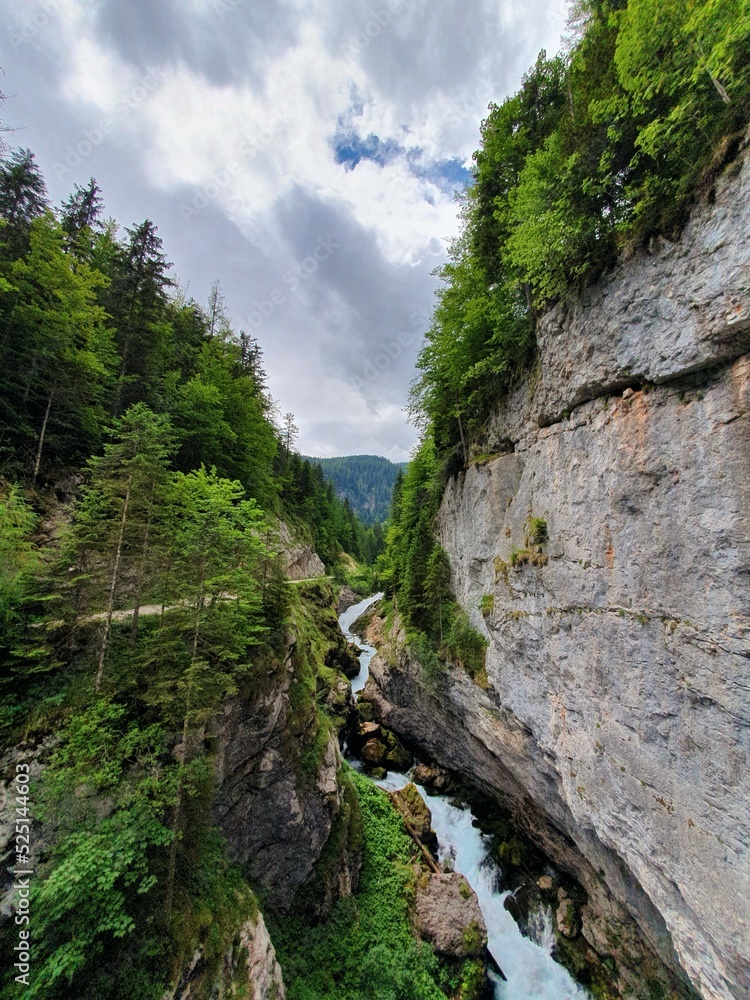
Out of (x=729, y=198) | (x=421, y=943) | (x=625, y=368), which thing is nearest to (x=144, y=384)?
(x=625, y=368)

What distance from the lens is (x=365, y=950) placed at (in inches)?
418

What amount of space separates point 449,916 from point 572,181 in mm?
22291

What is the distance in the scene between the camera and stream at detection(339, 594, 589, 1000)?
10.7 metres

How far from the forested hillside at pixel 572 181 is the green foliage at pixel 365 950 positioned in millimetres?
8100

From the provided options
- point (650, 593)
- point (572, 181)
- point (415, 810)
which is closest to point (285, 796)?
point (415, 810)

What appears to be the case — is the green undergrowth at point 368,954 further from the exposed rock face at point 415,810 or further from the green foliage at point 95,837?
the green foliage at point 95,837

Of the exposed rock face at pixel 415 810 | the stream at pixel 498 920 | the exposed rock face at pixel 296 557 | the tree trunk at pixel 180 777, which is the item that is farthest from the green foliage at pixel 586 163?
the exposed rock face at pixel 296 557

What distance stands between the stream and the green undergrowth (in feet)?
4.91

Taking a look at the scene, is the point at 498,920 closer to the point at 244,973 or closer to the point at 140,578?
the point at 244,973

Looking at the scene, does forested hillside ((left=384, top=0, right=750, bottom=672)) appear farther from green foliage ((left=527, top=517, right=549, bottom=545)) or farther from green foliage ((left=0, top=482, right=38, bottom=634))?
green foliage ((left=0, top=482, right=38, bottom=634))

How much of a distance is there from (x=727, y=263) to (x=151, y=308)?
73.9 ft

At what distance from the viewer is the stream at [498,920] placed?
10.7 meters

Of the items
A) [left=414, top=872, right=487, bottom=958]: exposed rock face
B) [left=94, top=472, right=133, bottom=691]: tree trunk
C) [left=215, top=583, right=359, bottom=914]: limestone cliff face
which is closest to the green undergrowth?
[left=414, top=872, right=487, bottom=958]: exposed rock face

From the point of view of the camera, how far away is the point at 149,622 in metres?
9.94
